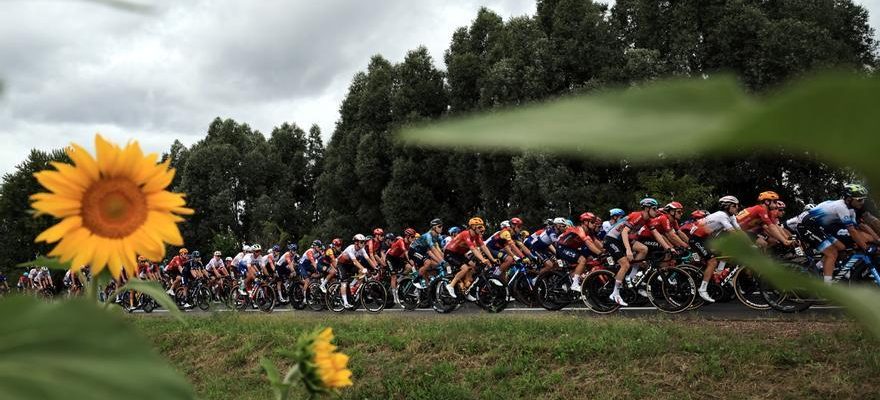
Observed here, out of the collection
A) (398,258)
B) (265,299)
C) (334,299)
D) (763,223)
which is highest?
(763,223)

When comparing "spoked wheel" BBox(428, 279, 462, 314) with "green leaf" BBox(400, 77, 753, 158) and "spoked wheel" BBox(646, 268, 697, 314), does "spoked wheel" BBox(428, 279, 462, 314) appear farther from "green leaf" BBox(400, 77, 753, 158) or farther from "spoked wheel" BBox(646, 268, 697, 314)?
"green leaf" BBox(400, 77, 753, 158)

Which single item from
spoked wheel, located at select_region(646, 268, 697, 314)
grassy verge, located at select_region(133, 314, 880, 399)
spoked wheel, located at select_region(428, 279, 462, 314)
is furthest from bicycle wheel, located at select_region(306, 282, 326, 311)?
spoked wheel, located at select_region(646, 268, 697, 314)

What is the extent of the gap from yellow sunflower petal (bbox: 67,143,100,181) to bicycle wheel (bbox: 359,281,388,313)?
1119 centimetres

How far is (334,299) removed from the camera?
12570 millimetres

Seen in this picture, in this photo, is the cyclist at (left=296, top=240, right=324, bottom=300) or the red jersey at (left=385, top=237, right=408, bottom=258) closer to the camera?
the red jersey at (left=385, top=237, right=408, bottom=258)

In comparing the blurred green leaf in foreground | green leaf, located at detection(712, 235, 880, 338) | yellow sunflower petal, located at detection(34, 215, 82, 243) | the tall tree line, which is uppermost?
the tall tree line

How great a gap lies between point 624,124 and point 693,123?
16 mm

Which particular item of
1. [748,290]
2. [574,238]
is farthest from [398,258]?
[748,290]

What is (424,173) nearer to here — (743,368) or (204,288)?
(204,288)

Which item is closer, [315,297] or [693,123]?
[693,123]

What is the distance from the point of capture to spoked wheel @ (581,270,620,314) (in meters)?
8.67

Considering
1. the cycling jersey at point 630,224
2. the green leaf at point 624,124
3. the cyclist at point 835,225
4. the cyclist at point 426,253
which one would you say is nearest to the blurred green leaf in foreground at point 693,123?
the green leaf at point 624,124

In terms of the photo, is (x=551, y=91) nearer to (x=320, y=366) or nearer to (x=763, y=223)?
(x=763, y=223)

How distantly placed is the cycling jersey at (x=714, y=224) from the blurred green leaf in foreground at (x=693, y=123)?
8605mm
